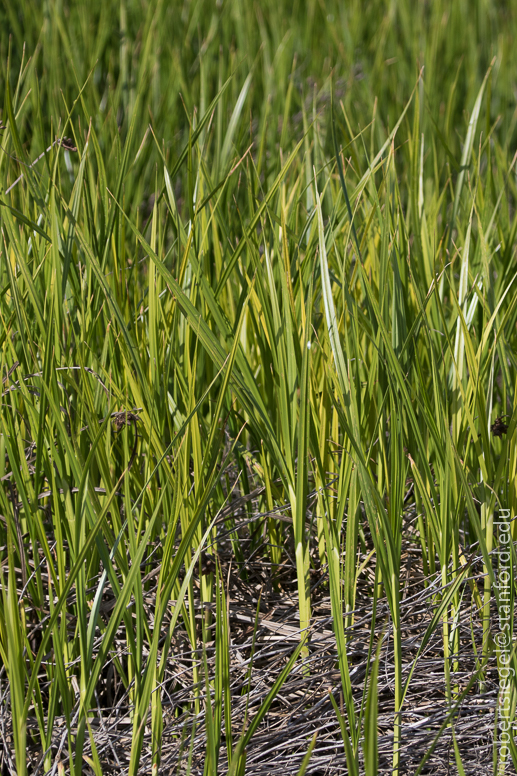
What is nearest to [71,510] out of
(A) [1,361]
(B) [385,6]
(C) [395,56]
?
(A) [1,361]

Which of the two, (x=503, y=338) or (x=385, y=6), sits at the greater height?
(x=385, y=6)

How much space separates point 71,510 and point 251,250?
0.43 meters

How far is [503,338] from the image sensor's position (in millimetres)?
921

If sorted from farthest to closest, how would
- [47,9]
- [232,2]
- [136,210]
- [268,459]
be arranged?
[232,2]
[47,9]
[136,210]
[268,459]

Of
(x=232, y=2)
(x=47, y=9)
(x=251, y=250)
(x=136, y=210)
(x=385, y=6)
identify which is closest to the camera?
(x=251, y=250)

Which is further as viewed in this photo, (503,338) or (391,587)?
(503,338)

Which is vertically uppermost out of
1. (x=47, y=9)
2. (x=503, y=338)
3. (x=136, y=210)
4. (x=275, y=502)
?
(x=47, y=9)

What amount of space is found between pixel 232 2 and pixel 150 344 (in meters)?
2.81

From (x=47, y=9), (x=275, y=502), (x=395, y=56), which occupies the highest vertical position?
(x=47, y=9)

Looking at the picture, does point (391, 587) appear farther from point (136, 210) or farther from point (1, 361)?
point (136, 210)

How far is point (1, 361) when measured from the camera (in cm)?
81

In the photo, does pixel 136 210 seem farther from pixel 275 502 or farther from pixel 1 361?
pixel 275 502

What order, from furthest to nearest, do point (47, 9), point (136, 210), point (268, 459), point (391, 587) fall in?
point (47, 9) → point (136, 210) → point (268, 459) → point (391, 587)

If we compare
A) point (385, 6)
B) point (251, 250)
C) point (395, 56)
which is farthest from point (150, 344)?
point (385, 6)
